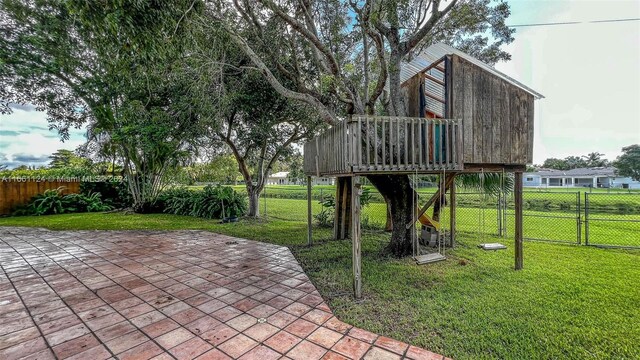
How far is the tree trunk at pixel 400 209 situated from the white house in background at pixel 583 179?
36652 millimetres

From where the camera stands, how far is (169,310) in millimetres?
2906

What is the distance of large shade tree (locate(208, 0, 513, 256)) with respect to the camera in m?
4.48

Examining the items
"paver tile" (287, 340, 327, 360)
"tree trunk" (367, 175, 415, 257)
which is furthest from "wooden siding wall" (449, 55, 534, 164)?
"paver tile" (287, 340, 327, 360)

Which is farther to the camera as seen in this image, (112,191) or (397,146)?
(112,191)

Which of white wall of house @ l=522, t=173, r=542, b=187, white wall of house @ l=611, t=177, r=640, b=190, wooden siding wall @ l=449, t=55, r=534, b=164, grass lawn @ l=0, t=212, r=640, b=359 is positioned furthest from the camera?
white wall of house @ l=522, t=173, r=542, b=187

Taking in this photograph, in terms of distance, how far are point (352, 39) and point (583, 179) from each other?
146 feet

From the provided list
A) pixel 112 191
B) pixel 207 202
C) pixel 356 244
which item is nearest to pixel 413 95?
pixel 356 244

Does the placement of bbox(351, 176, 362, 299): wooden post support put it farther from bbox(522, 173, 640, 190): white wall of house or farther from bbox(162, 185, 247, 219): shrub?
bbox(522, 173, 640, 190): white wall of house

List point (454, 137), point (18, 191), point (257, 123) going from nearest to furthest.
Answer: point (454, 137), point (257, 123), point (18, 191)

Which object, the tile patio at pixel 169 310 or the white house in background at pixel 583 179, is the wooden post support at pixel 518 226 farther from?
the white house in background at pixel 583 179

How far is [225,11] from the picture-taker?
5871mm

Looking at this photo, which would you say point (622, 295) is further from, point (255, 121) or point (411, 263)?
point (255, 121)

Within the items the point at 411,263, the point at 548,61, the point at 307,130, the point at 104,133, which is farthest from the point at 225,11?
the point at 548,61

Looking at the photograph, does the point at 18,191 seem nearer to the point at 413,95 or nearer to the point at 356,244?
the point at 356,244
